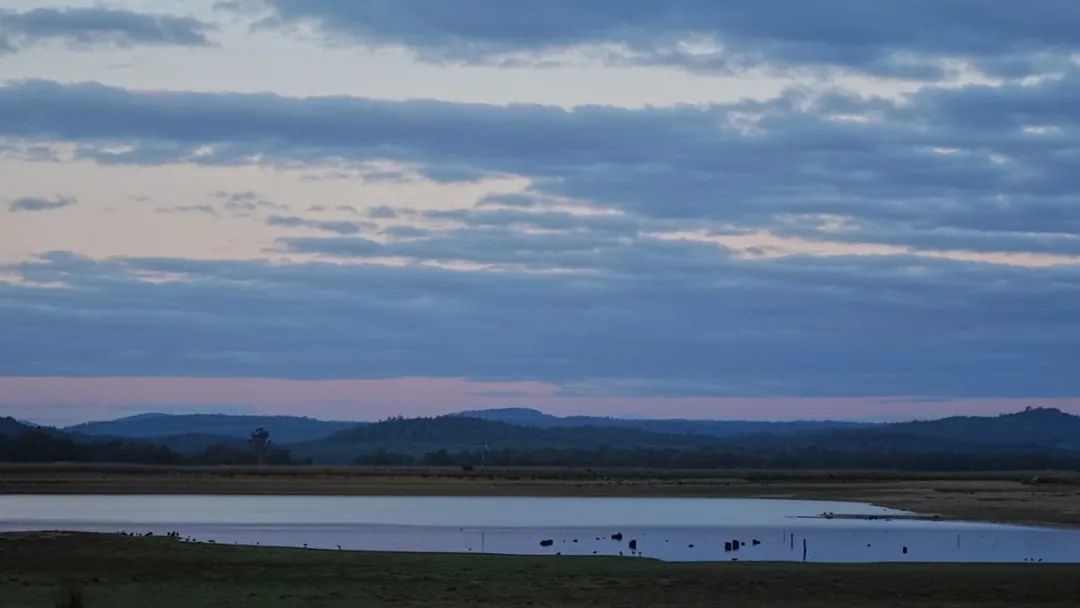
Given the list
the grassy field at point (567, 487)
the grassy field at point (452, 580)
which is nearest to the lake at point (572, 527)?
the grassy field at point (452, 580)

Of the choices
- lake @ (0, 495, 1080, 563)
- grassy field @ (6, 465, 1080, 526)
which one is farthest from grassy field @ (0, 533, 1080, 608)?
grassy field @ (6, 465, 1080, 526)

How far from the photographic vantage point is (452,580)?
36969mm

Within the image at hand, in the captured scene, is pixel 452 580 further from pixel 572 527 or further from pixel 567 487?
pixel 567 487

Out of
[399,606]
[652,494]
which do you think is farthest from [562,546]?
[652,494]

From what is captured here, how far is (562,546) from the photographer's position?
52.1m

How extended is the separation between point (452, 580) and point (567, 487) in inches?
3307

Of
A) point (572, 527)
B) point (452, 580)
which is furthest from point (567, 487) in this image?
point (452, 580)

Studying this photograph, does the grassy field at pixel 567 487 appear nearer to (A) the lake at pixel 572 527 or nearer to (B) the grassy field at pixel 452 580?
(A) the lake at pixel 572 527

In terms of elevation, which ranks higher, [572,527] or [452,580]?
[572,527]

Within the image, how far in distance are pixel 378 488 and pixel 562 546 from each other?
6606 cm

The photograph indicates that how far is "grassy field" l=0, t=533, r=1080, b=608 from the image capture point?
32.8 meters

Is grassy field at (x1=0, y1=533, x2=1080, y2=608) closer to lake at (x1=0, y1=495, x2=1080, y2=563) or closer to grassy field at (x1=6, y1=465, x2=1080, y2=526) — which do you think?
lake at (x1=0, y1=495, x2=1080, y2=563)

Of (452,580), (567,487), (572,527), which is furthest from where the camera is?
(567,487)

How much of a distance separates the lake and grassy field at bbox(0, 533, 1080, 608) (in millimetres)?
5667
